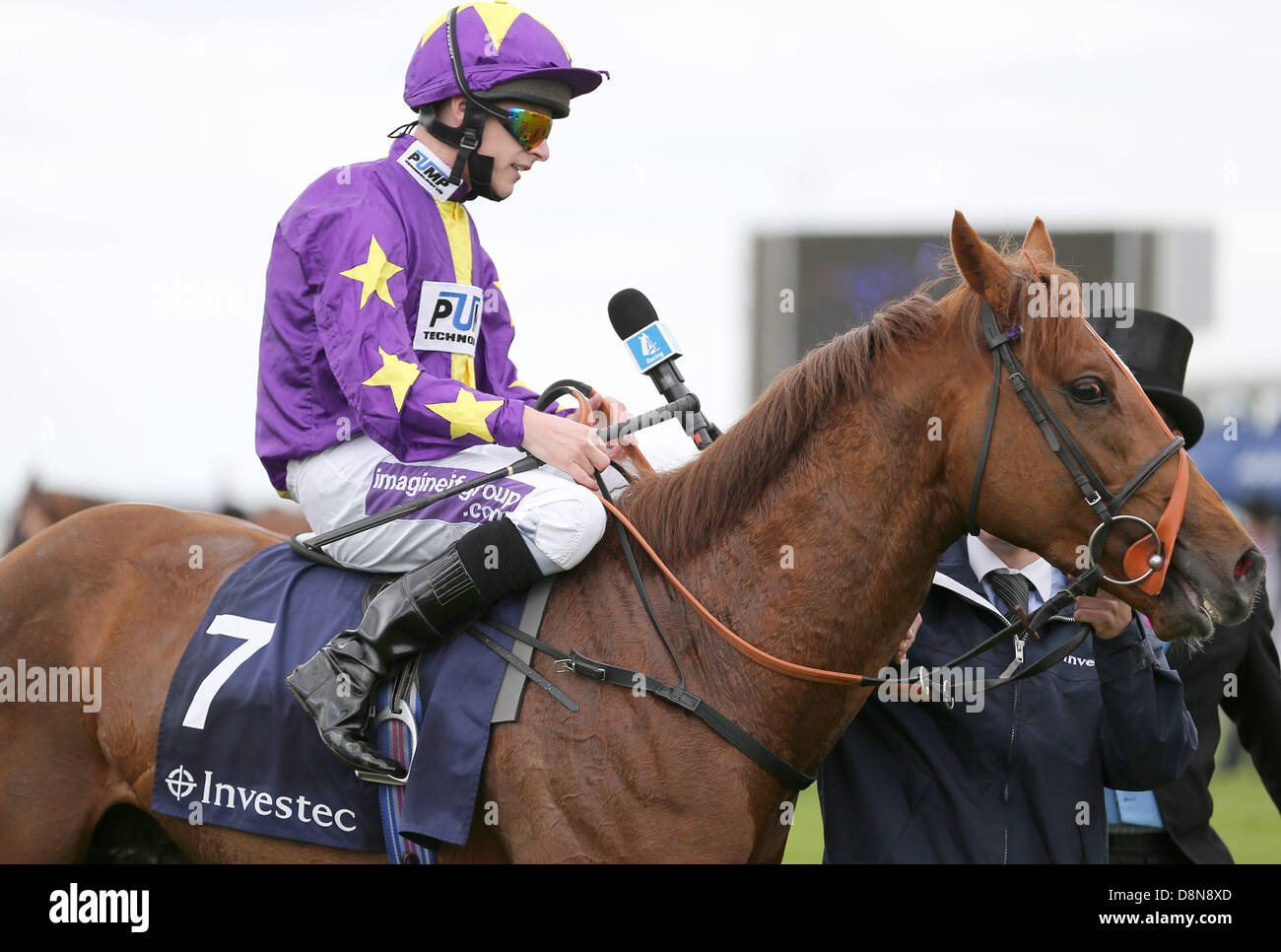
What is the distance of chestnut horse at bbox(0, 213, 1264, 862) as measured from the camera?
113 inches

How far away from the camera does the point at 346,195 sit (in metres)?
3.30

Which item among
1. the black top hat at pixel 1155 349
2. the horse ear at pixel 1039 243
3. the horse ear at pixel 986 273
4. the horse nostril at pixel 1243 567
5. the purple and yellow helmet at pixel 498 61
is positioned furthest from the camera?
the black top hat at pixel 1155 349

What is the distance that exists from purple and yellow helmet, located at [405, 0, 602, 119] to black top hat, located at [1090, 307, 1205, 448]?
1759 millimetres

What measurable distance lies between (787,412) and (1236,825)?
28.8 feet

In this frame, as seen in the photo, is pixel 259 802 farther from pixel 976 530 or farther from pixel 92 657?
pixel 976 530

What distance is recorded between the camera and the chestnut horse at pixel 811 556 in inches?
113

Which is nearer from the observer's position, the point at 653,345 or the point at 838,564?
the point at 838,564

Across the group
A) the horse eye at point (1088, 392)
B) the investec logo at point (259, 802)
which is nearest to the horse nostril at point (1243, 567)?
the horse eye at point (1088, 392)

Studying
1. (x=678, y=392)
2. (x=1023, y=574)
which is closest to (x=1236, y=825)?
(x=1023, y=574)

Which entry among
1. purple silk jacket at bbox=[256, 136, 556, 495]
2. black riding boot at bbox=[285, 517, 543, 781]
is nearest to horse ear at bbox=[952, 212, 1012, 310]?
purple silk jacket at bbox=[256, 136, 556, 495]

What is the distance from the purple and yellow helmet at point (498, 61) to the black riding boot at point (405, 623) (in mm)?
1148

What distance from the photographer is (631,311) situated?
139 inches

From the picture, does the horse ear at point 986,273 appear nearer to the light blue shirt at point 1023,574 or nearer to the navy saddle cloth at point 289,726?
the light blue shirt at point 1023,574
